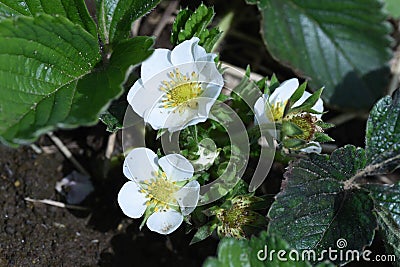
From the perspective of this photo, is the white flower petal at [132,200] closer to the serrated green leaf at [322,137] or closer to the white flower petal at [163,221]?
the white flower petal at [163,221]

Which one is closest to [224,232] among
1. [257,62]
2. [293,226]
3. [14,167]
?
[293,226]

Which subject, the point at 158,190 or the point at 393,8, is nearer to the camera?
the point at 158,190

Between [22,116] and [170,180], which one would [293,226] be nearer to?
[170,180]

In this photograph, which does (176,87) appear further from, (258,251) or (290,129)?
(258,251)

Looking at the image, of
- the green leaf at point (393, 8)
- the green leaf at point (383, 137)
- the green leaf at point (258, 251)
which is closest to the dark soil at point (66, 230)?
the green leaf at point (258, 251)

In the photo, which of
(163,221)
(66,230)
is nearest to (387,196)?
(163,221)

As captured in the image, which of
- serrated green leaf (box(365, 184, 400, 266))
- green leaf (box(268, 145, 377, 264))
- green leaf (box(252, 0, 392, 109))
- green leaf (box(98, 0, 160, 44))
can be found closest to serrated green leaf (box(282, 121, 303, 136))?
green leaf (box(268, 145, 377, 264))

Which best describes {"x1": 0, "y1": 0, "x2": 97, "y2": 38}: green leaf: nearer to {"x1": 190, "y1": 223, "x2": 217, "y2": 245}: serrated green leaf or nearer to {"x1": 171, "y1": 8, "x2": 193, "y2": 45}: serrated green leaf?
{"x1": 171, "y1": 8, "x2": 193, "y2": 45}: serrated green leaf
